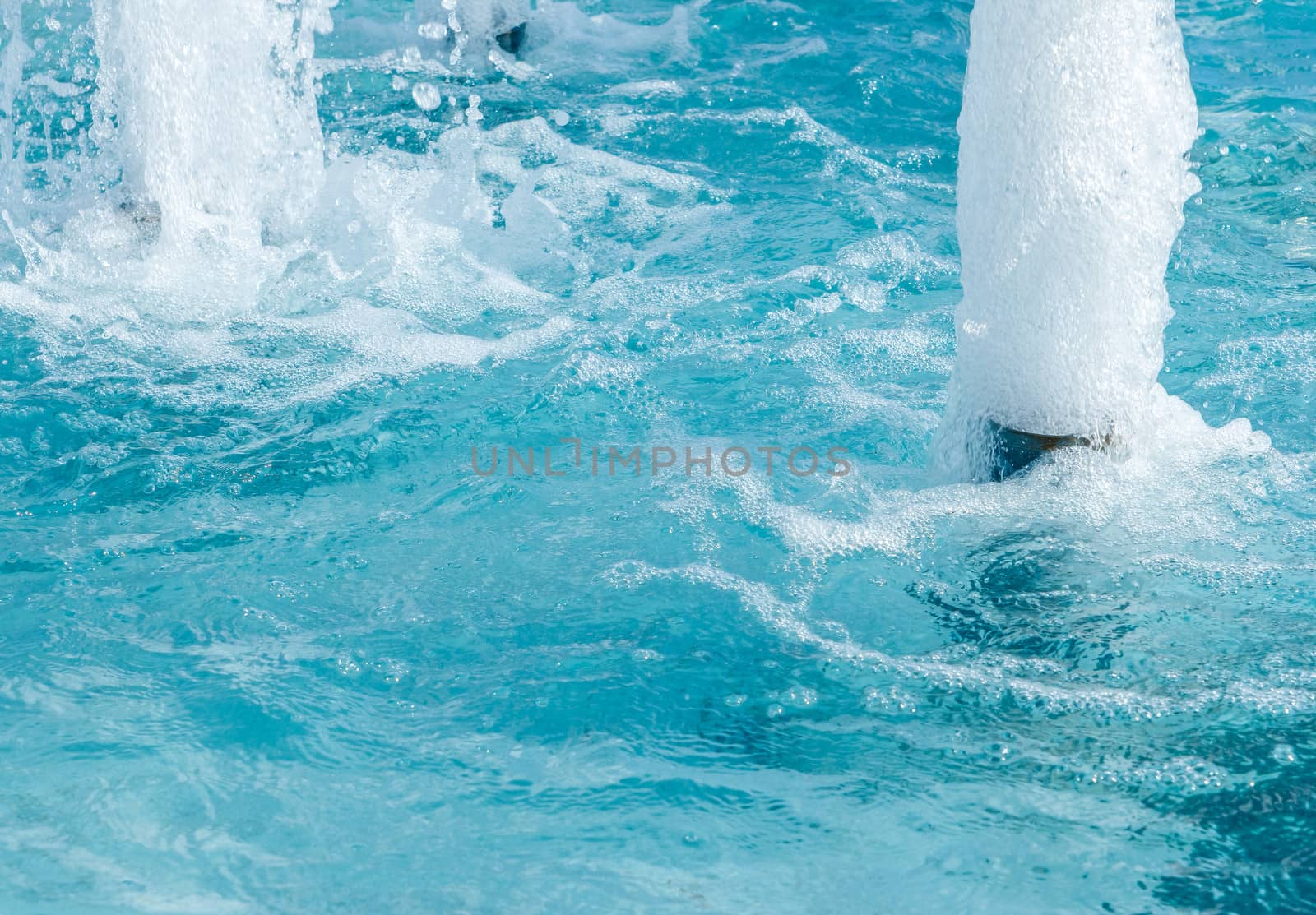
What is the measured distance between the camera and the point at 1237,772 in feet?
7.86

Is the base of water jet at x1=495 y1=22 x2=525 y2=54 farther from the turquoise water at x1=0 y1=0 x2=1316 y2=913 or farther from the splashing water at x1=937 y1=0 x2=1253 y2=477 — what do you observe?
the splashing water at x1=937 y1=0 x2=1253 y2=477

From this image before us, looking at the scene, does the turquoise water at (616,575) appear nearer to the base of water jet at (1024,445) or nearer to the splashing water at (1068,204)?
the base of water jet at (1024,445)

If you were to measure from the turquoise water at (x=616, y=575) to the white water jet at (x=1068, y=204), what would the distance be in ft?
0.79

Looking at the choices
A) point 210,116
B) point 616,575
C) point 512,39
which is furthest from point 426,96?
point 616,575

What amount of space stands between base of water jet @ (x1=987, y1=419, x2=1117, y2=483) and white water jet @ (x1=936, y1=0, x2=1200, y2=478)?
1 centimetres

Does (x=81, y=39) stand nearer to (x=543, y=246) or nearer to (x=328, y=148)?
(x=328, y=148)

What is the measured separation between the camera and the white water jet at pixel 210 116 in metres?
4.83

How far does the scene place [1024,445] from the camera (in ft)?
10.5

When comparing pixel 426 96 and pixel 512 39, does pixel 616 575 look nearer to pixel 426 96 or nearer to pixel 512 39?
pixel 426 96

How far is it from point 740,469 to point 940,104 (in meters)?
3.40

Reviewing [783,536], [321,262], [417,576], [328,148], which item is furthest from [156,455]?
[328,148]

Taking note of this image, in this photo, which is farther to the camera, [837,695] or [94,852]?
[837,695]

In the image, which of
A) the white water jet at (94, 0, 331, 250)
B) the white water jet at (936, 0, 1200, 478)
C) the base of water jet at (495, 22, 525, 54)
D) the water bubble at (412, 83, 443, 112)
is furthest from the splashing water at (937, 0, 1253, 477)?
the base of water jet at (495, 22, 525, 54)

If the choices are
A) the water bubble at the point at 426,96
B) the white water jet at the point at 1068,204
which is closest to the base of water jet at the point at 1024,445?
the white water jet at the point at 1068,204
